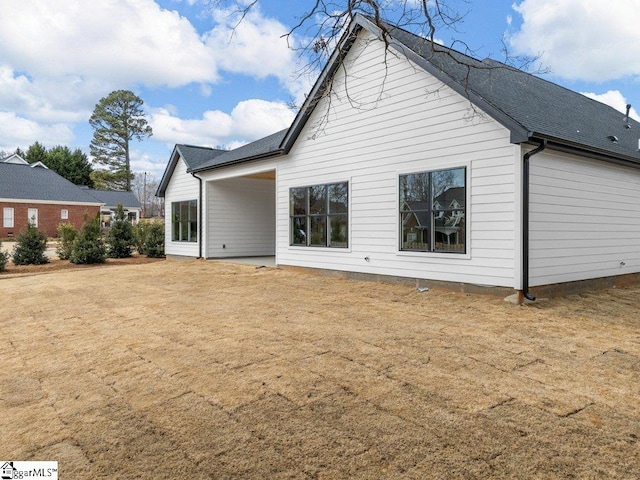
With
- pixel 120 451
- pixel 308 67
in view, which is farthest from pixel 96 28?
pixel 120 451

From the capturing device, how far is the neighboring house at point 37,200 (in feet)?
105

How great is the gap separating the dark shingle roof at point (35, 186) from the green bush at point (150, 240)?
20.1m

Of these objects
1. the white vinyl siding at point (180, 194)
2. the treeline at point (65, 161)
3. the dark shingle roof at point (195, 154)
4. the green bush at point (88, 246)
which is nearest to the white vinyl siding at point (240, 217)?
the white vinyl siding at point (180, 194)

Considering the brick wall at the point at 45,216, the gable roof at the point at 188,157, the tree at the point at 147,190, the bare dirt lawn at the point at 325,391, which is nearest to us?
the bare dirt lawn at the point at 325,391

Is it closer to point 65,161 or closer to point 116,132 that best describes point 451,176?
point 116,132

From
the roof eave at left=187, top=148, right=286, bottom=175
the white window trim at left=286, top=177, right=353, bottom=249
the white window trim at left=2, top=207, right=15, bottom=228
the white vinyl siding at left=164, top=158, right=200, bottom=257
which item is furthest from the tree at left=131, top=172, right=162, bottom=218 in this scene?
the white window trim at left=286, top=177, right=353, bottom=249

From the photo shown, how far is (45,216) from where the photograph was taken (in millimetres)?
33594

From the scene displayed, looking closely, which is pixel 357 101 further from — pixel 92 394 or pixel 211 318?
pixel 92 394

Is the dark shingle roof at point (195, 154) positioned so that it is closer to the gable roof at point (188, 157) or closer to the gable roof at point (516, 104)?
the gable roof at point (188, 157)

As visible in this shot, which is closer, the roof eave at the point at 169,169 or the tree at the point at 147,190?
the roof eave at the point at 169,169

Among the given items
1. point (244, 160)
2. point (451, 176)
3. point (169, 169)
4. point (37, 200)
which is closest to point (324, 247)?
point (451, 176)

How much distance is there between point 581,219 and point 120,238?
53.7 ft

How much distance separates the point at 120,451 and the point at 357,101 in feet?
28.7

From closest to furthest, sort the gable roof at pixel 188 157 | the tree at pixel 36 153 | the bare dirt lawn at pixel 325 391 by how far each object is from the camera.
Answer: the bare dirt lawn at pixel 325 391, the gable roof at pixel 188 157, the tree at pixel 36 153
